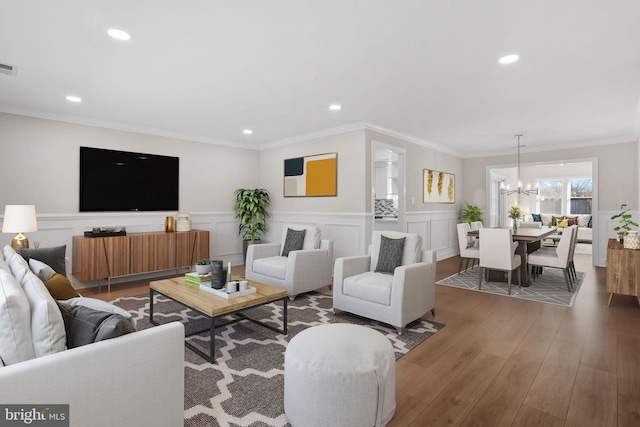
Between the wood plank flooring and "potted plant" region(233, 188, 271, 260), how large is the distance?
3658 millimetres

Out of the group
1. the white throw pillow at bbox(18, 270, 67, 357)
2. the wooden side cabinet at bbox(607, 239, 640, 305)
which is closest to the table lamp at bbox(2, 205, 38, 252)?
the white throw pillow at bbox(18, 270, 67, 357)

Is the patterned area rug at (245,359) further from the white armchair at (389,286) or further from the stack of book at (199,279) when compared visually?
the stack of book at (199,279)

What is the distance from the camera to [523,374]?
227cm

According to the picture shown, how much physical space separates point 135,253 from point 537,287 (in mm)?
5713

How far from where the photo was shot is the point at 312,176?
5594mm

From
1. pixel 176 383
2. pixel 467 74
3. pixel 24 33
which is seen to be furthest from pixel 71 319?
pixel 467 74

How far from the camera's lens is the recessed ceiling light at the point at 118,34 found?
7.76ft

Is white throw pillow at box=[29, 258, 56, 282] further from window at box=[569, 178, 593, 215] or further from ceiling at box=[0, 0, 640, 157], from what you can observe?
window at box=[569, 178, 593, 215]

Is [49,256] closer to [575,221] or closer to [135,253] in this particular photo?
[135,253]

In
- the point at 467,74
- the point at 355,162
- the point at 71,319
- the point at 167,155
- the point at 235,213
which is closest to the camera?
the point at 71,319

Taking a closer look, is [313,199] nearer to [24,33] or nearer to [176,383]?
[24,33]

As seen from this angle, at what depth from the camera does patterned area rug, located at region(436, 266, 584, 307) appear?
4094 millimetres

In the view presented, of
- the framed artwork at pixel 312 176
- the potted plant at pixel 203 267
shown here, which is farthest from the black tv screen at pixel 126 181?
the potted plant at pixel 203 267

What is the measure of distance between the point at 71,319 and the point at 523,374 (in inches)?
107
